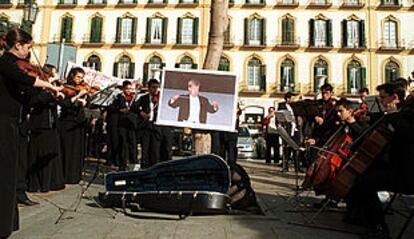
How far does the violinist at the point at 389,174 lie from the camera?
299 centimetres

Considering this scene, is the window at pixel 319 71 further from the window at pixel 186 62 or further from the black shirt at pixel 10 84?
the black shirt at pixel 10 84

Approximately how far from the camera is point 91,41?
32.0 meters

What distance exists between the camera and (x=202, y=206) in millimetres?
3916

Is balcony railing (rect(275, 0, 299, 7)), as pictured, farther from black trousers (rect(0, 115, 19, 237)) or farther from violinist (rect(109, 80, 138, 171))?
black trousers (rect(0, 115, 19, 237))

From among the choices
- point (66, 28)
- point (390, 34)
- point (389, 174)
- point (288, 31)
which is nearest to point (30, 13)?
point (389, 174)

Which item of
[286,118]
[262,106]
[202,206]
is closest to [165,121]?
[202,206]

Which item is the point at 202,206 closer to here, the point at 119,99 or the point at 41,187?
the point at 41,187

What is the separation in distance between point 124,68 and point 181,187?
2945 cm

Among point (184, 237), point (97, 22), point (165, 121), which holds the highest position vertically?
point (97, 22)

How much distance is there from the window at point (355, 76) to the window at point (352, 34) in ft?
5.32

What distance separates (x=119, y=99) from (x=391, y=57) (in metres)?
29.8

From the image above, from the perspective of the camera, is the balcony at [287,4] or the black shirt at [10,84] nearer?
the black shirt at [10,84]

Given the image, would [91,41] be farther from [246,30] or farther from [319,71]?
[319,71]

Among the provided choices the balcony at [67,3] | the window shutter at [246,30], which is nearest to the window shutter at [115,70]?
the balcony at [67,3]
